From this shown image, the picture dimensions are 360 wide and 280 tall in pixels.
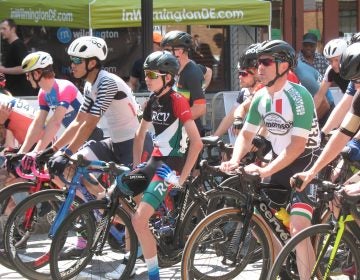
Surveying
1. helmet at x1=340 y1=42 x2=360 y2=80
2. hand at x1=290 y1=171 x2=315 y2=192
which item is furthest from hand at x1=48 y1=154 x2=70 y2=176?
helmet at x1=340 y1=42 x2=360 y2=80

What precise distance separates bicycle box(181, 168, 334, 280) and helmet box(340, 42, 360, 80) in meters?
0.82

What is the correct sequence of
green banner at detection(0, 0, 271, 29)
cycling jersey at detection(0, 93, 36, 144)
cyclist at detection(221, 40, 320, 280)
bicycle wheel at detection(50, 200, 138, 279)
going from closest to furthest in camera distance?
1. cyclist at detection(221, 40, 320, 280)
2. bicycle wheel at detection(50, 200, 138, 279)
3. cycling jersey at detection(0, 93, 36, 144)
4. green banner at detection(0, 0, 271, 29)

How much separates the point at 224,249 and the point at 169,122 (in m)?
0.99

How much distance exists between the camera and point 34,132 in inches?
268

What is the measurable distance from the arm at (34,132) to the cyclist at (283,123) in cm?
211

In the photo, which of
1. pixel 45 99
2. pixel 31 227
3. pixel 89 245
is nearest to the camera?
pixel 89 245

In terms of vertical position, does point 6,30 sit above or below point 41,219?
above

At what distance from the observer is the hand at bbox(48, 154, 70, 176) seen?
5707 millimetres

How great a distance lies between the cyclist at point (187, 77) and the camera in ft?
23.4

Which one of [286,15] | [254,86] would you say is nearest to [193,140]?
[254,86]

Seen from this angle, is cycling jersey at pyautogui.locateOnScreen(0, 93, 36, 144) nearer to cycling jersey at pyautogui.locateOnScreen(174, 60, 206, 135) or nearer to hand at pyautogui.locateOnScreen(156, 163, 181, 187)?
cycling jersey at pyautogui.locateOnScreen(174, 60, 206, 135)

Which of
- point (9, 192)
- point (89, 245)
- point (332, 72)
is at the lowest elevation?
point (89, 245)

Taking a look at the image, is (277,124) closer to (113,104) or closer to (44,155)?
(113,104)

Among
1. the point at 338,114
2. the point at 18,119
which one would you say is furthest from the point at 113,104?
the point at 338,114
